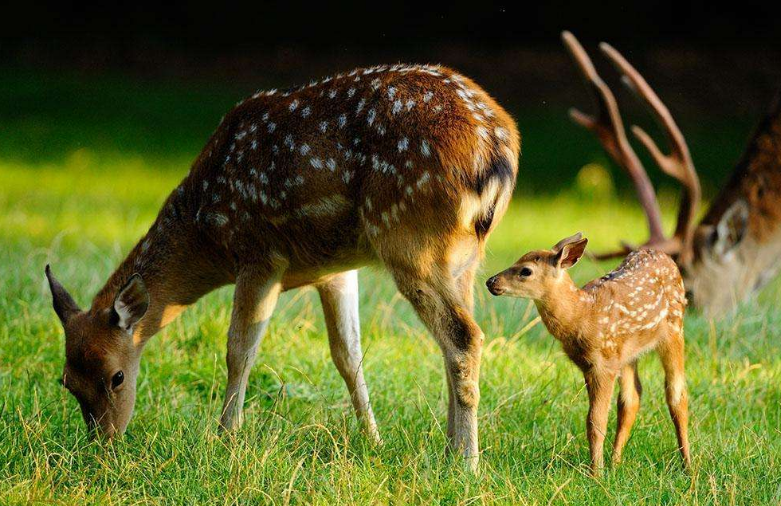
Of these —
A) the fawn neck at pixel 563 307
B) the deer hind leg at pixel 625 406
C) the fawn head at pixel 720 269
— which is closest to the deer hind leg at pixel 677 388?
the deer hind leg at pixel 625 406

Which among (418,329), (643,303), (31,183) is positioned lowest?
(31,183)

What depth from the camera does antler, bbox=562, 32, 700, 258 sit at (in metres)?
7.10

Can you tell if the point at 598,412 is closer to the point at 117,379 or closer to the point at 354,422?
the point at 354,422

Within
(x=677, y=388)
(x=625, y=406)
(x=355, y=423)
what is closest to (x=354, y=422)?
(x=355, y=423)

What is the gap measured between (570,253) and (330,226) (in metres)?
0.98

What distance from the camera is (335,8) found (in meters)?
18.3

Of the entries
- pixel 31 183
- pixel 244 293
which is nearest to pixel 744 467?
pixel 244 293

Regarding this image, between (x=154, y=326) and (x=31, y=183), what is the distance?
7.31 m

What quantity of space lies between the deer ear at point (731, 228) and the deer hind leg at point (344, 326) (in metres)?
2.58

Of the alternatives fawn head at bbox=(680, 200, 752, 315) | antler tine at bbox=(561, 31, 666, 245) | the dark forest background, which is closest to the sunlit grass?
fawn head at bbox=(680, 200, 752, 315)

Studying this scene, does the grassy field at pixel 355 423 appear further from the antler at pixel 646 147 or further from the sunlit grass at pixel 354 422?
Result: the antler at pixel 646 147

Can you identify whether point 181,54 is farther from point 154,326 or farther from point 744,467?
point 744,467

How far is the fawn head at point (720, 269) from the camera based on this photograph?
22.8 feet

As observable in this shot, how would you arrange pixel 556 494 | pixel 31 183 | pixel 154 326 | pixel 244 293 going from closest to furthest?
pixel 556 494 → pixel 244 293 → pixel 154 326 → pixel 31 183
